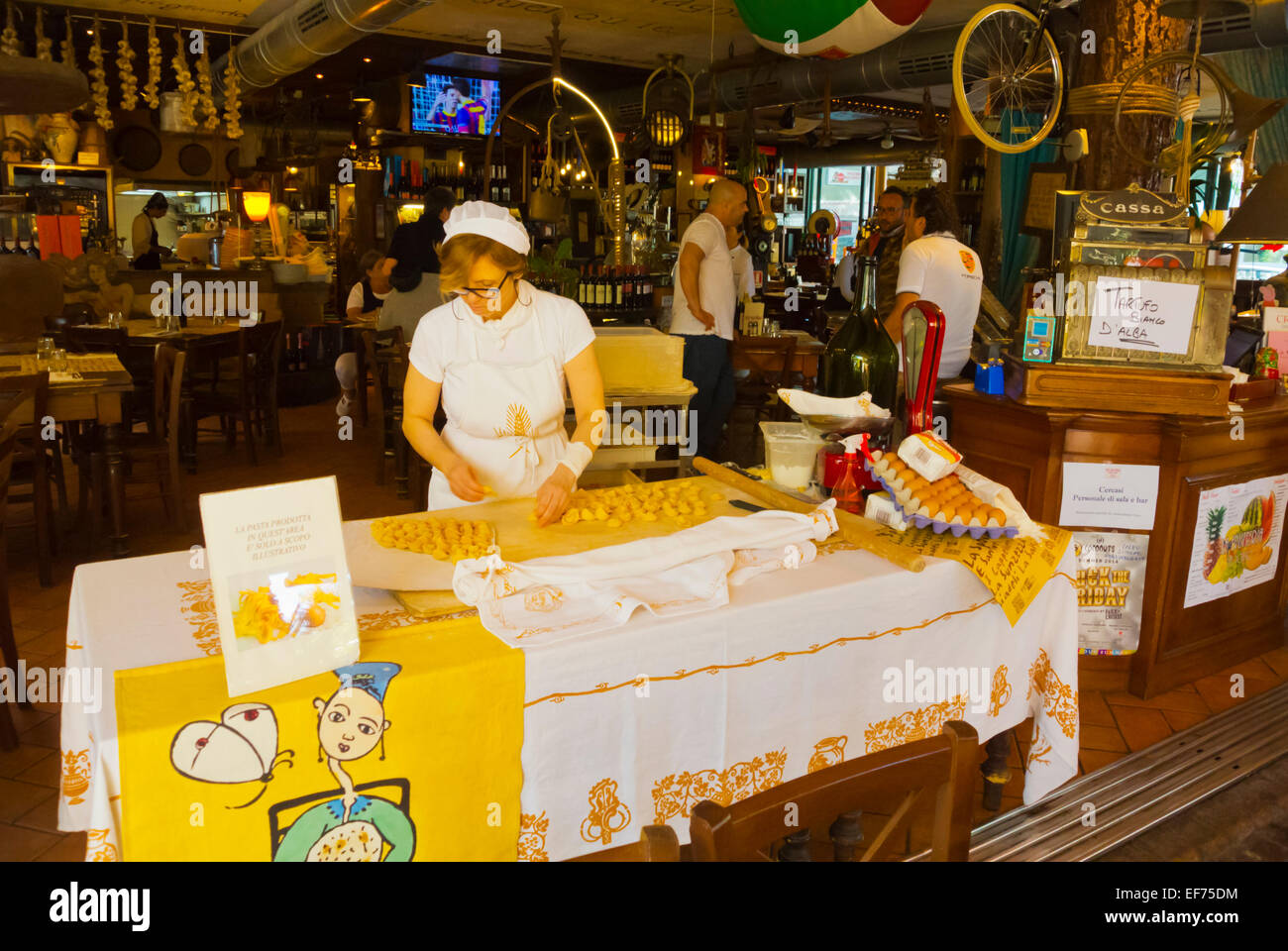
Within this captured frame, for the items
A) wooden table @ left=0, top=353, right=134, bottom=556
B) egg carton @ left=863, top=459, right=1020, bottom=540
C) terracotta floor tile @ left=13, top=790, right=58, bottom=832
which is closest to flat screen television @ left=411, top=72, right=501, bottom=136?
wooden table @ left=0, top=353, right=134, bottom=556

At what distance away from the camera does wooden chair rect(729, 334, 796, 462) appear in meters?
7.28

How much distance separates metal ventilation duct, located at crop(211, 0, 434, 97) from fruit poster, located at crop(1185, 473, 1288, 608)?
554cm

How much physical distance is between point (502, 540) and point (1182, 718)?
268 cm

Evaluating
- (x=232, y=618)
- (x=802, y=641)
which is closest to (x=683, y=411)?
(x=802, y=641)

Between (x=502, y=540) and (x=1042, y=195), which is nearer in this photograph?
(x=502, y=540)

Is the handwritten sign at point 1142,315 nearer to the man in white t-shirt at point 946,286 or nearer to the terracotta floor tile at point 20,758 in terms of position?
the man in white t-shirt at point 946,286

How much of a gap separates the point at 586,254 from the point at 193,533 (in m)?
6.21

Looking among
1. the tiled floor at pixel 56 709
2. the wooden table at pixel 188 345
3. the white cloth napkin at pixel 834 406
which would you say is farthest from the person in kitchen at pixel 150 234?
the white cloth napkin at pixel 834 406

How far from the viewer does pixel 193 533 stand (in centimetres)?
567

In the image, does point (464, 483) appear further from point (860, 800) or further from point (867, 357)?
point (860, 800)

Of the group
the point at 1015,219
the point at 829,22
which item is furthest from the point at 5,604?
the point at 1015,219

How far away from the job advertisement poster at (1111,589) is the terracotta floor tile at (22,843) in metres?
3.34

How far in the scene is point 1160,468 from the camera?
3477mm

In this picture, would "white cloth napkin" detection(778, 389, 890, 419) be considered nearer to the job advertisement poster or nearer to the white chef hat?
the white chef hat
